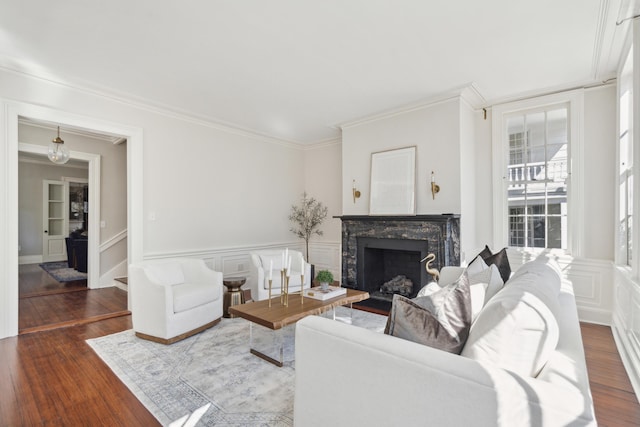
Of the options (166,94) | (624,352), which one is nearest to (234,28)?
(166,94)

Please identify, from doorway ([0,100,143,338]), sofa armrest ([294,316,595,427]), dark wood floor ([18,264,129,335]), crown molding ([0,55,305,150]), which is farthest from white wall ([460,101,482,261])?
doorway ([0,100,143,338])

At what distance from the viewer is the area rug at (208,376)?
1952mm

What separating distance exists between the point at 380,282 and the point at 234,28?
3886 millimetres

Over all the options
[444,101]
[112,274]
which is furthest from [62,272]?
[444,101]

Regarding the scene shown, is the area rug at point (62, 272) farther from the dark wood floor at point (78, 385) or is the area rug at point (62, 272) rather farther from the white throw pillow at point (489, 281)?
the white throw pillow at point (489, 281)

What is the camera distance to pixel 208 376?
239 cm

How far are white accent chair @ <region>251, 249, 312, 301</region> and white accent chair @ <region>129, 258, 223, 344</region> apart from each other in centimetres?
60

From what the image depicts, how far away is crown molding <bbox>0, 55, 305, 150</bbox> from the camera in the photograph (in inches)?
127

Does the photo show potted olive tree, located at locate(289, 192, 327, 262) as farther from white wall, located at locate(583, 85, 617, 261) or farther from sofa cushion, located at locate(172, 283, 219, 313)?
white wall, located at locate(583, 85, 617, 261)

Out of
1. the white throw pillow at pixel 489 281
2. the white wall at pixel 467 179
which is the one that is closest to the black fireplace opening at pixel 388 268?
the white wall at pixel 467 179

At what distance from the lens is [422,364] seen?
1096 millimetres

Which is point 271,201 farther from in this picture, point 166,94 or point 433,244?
point 433,244

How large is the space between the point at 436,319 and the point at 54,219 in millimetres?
10297

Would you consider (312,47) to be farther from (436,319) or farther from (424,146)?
(436,319)
